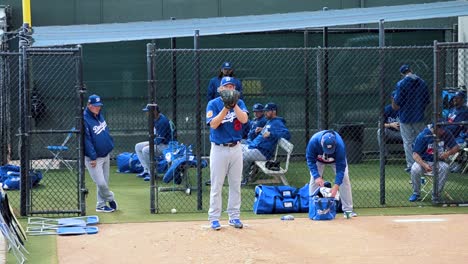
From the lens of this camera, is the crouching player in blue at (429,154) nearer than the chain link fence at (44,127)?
No

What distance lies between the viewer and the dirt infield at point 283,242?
912cm

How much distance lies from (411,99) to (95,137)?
5853 millimetres

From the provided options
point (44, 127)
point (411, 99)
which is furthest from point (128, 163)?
point (411, 99)

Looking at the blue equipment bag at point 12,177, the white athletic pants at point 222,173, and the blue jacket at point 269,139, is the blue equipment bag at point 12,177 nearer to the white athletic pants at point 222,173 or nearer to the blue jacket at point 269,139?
the blue jacket at point 269,139

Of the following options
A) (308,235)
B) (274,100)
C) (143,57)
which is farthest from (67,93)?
(308,235)

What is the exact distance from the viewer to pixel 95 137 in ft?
39.3

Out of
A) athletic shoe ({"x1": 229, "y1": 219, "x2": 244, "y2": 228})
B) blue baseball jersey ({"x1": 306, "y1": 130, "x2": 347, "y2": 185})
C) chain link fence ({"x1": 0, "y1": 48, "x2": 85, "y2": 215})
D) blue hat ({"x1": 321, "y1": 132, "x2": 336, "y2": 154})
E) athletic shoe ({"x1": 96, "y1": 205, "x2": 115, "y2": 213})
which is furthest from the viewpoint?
athletic shoe ({"x1": 96, "y1": 205, "x2": 115, "y2": 213})

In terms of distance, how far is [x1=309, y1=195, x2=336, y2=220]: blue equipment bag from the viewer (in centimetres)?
1122

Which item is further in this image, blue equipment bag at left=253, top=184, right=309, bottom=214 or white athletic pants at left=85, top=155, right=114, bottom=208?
white athletic pants at left=85, top=155, right=114, bottom=208

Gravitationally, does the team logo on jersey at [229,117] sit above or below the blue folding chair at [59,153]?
above

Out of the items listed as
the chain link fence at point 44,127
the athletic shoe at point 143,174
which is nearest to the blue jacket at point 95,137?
the chain link fence at point 44,127

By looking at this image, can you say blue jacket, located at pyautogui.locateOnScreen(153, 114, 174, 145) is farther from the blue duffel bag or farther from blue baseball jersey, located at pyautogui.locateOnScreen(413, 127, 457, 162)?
blue baseball jersey, located at pyautogui.locateOnScreen(413, 127, 457, 162)

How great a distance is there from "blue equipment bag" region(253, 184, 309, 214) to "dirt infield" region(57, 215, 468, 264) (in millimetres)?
490

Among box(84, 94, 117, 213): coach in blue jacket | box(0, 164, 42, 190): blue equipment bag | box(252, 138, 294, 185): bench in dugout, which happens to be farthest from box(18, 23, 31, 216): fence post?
box(252, 138, 294, 185): bench in dugout
